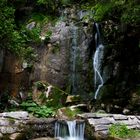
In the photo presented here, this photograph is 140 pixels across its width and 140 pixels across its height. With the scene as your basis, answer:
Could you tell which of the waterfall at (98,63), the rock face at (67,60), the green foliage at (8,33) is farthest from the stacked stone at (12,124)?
the waterfall at (98,63)

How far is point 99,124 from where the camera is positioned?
37.4 ft

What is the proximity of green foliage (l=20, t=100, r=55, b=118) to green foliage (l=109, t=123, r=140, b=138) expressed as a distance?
3.25 meters

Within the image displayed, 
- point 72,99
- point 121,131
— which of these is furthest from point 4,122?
point 72,99

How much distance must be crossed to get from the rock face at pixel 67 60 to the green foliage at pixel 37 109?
2.07 meters

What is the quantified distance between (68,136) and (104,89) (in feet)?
13.7

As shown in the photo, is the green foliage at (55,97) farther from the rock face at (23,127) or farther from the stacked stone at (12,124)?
the stacked stone at (12,124)

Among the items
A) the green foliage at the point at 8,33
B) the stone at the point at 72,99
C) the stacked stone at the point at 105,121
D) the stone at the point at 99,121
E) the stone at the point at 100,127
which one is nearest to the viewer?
the stone at the point at 100,127

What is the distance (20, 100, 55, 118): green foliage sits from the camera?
45.1 ft

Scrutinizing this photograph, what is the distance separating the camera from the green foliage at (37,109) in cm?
1376

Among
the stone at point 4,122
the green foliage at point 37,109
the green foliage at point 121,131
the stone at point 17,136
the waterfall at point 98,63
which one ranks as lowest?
the stone at point 17,136

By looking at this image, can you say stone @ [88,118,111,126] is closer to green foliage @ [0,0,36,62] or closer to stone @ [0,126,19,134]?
stone @ [0,126,19,134]

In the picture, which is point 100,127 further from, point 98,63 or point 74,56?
point 74,56

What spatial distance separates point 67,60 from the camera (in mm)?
17000

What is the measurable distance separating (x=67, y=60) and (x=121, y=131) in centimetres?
653
